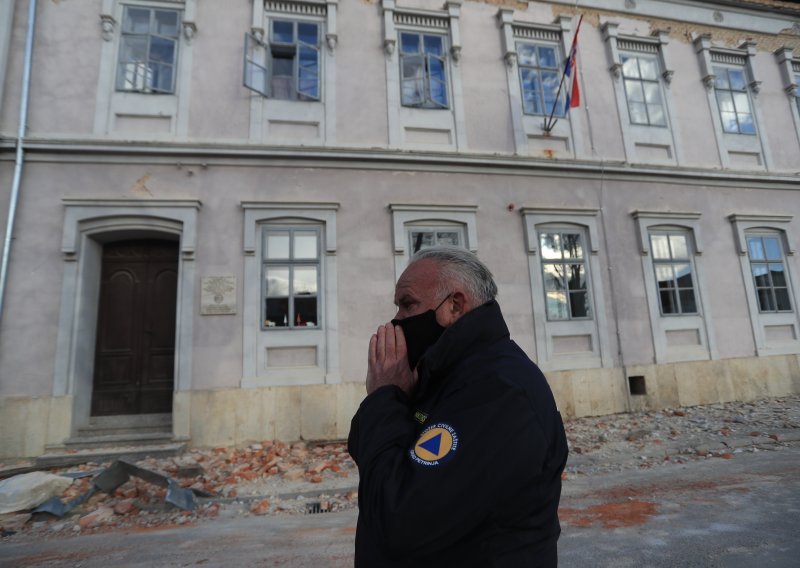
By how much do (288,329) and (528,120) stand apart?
20.6 ft

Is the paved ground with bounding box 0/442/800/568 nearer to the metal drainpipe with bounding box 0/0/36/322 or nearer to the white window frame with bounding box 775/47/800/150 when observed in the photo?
the metal drainpipe with bounding box 0/0/36/322

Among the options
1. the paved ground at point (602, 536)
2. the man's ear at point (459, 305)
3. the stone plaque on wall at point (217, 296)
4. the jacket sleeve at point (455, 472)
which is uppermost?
the stone plaque on wall at point (217, 296)

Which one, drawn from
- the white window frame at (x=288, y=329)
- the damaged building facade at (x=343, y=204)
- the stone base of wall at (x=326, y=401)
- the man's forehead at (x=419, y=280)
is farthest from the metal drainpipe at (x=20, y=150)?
the man's forehead at (x=419, y=280)

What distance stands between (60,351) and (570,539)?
23.5 ft

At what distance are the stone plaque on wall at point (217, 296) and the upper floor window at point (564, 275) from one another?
18.4 ft

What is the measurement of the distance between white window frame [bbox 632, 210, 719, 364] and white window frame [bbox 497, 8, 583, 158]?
206 centimetres

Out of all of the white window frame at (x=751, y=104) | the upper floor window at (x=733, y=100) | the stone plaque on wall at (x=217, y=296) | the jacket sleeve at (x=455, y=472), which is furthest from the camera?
the upper floor window at (x=733, y=100)

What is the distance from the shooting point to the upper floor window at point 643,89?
9.17 meters

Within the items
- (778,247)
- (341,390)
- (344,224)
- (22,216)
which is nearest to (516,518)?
(341,390)

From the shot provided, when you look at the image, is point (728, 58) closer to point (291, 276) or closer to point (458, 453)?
point (291, 276)

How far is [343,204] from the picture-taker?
24.5ft

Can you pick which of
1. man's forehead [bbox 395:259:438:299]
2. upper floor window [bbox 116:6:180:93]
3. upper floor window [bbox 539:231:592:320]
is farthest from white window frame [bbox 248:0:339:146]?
man's forehead [bbox 395:259:438:299]

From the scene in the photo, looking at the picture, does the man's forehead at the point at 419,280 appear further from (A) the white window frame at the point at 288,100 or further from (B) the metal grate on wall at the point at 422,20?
(B) the metal grate on wall at the point at 422,20

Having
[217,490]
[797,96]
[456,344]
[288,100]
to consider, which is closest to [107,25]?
[288,100]
